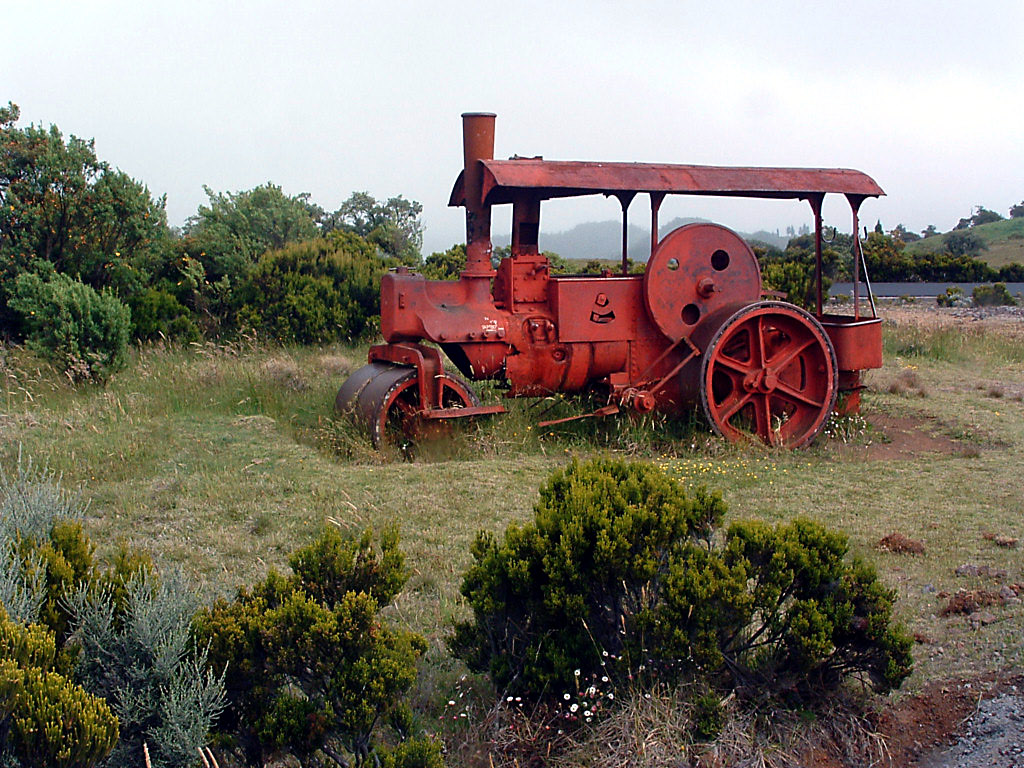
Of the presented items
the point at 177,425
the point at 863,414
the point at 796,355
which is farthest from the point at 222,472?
the point at 863,414

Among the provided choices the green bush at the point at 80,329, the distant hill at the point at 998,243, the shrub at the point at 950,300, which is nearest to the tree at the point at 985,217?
the distant hill at the point at 998,243

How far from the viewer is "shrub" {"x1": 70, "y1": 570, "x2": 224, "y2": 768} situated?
118 inches

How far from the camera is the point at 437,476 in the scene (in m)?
7.13

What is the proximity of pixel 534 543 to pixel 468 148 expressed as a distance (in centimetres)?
643

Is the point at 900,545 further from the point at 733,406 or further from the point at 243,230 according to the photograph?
the point at 243,230

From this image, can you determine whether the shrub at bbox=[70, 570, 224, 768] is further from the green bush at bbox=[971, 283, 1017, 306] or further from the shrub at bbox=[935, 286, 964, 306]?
the green bush at bbox=[971, 283, 1017, 306]

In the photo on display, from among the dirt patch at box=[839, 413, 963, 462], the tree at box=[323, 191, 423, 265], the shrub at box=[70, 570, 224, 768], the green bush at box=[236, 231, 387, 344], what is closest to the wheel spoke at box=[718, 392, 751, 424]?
the dirt patch at box=[839, 413, 963, 462]

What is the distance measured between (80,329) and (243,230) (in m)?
8.93

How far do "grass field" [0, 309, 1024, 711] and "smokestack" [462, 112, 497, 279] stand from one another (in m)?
1.49

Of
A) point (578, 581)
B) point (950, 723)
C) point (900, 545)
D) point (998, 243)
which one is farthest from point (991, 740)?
point (998, 243)

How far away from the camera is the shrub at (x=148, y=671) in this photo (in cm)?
300

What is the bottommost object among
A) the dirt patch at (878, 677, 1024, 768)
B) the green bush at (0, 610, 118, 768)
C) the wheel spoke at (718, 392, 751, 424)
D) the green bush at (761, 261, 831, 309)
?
the dirt patch at (878, 677, 1024, 768)

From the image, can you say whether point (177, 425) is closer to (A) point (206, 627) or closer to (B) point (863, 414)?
(A) point (206, 627)

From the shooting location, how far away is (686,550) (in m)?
3.82
